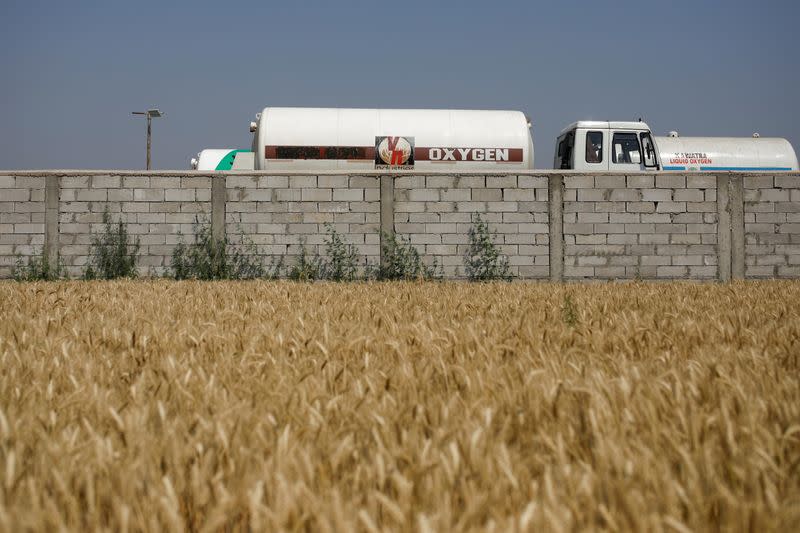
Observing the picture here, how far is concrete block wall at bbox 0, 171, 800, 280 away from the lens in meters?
12.1

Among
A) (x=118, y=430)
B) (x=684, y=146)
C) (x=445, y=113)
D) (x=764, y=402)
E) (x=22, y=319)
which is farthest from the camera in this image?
(x=684, y=146)

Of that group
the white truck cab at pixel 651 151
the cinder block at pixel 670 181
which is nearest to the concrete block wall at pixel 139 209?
the cinder block at pixel 670 181

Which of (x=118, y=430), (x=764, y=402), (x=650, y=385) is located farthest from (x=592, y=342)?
(x=118, y=430)

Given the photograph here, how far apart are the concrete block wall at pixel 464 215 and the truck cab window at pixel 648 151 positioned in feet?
16.2

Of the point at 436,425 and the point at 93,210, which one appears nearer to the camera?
the point at 436,425

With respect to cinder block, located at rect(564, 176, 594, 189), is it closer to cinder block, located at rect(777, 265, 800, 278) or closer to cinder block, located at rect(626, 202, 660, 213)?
Answer: cinder block, located at rect(626, 202, 660, 213)

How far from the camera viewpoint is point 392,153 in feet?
45.5

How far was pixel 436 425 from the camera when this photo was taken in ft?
6.38

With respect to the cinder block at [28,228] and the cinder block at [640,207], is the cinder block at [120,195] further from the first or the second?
the cinder block at [640,207]

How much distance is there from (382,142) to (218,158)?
24.3 ft

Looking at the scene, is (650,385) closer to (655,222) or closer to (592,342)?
(592,342)

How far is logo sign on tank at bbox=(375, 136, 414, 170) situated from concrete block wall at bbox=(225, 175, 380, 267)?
1.80 meters

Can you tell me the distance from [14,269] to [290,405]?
12015mm

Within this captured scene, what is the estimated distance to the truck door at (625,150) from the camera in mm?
15750
